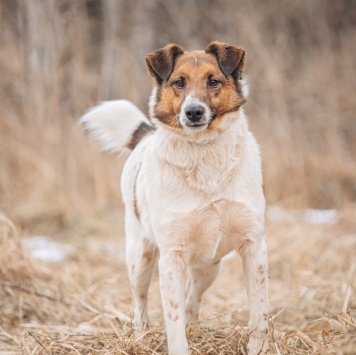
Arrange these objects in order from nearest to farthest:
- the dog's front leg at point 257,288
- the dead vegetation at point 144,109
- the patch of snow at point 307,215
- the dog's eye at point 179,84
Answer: the dog's front leg at point 257,288
the dog's eye at point 179,84
the dead vegetation at point 144,109
the patch of snow at point 307,215

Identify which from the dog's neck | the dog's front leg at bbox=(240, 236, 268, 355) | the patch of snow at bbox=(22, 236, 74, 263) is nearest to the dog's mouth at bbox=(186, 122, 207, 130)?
the dog's neck

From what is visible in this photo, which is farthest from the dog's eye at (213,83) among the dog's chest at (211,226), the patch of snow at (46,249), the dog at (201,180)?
the patch of snow at (46,249)

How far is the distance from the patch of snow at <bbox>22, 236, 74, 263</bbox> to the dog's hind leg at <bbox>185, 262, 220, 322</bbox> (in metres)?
2.68

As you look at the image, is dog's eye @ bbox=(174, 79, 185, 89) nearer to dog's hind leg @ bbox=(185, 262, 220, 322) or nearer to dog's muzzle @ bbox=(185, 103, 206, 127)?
dog's muzzle @ bbox=(185, 103, 206, 127)

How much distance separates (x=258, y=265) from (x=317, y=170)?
5.03m

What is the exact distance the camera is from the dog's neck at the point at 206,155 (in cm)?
318

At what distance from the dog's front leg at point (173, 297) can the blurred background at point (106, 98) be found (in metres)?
4.60

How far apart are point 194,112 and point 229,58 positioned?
0.48 meters

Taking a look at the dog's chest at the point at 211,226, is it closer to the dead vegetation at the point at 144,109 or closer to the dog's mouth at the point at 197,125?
the dog's mouth at the point at 197,125

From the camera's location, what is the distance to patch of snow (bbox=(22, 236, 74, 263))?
629 centimetres

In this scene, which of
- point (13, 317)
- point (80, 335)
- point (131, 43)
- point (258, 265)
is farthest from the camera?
point (131, 43)

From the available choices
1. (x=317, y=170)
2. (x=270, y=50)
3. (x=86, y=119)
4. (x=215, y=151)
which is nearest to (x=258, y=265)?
(x=215, y=151)

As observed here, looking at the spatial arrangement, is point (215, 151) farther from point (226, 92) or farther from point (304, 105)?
point (304, 105)

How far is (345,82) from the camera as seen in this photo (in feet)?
28.1
